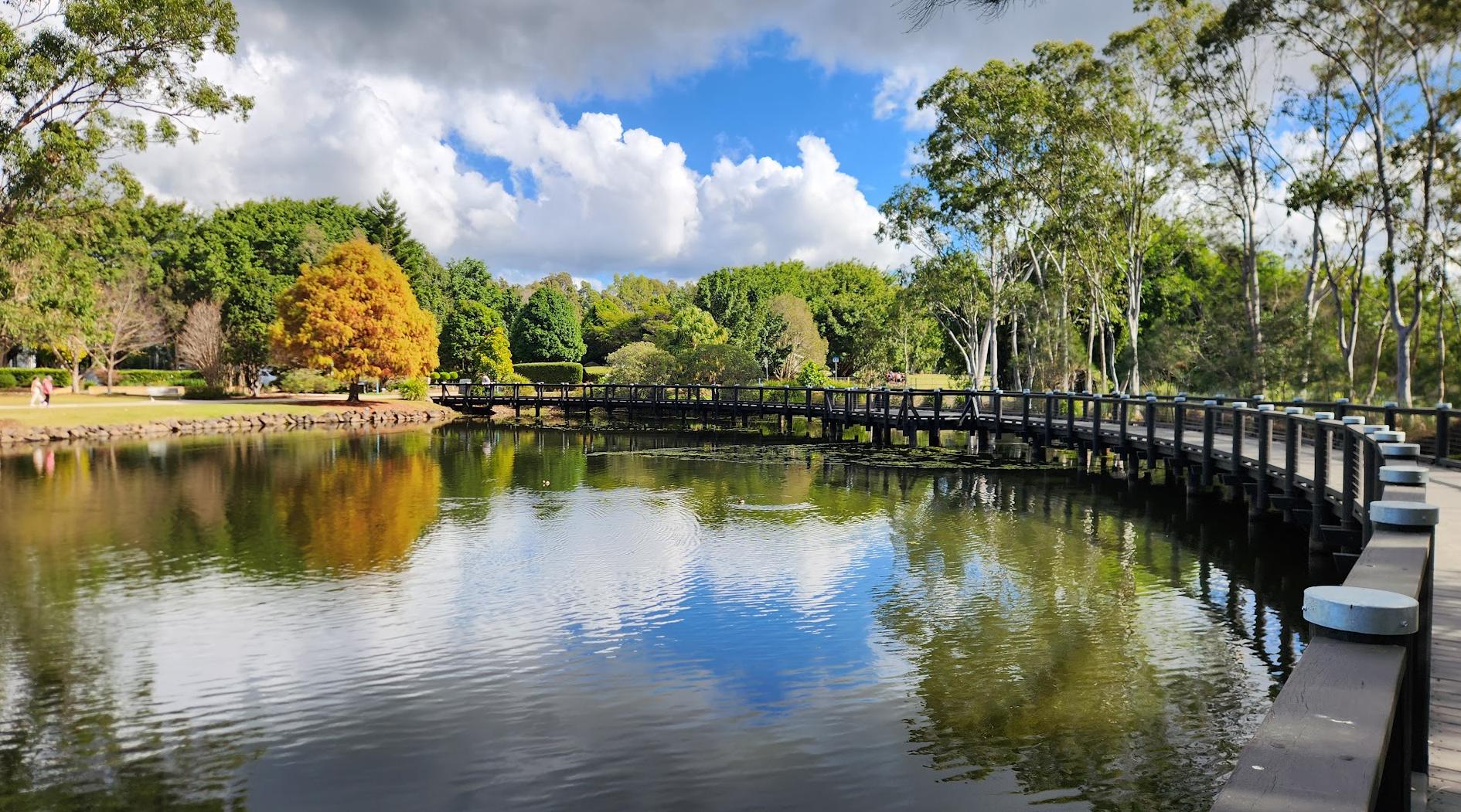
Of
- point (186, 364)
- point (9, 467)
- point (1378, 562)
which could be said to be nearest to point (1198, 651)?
point (1378, 562)

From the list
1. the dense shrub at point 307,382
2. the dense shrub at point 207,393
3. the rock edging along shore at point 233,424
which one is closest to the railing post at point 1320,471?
the rock edging along shore at point 233,424

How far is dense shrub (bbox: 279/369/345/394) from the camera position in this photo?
46.3 meters

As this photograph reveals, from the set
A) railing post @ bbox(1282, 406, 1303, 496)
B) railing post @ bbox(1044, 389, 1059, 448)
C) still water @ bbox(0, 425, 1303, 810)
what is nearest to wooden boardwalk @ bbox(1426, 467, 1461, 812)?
still water @ bbox(0, 425, 1303, 810)

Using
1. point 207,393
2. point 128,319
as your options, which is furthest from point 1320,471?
point 128,319

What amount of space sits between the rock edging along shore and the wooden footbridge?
19.7 metres

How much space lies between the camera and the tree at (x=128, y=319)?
45406 millimetres

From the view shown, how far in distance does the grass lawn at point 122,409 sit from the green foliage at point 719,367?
13676 millimetres

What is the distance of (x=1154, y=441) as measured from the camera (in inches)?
699

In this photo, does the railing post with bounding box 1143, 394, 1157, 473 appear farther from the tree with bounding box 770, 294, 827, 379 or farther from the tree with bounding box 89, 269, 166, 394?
the tree with bounding box 770, 294, 827, 379

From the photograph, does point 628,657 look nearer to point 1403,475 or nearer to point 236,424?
point 1403,475

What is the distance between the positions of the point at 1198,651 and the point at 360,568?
862 centimetres

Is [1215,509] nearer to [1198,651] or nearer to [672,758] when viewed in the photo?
[1198,651]

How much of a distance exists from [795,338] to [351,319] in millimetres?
28518

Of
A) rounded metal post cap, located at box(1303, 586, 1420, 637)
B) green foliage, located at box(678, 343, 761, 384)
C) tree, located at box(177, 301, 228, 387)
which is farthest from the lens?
green foliage, located at box(678, 343, 761, 384)
